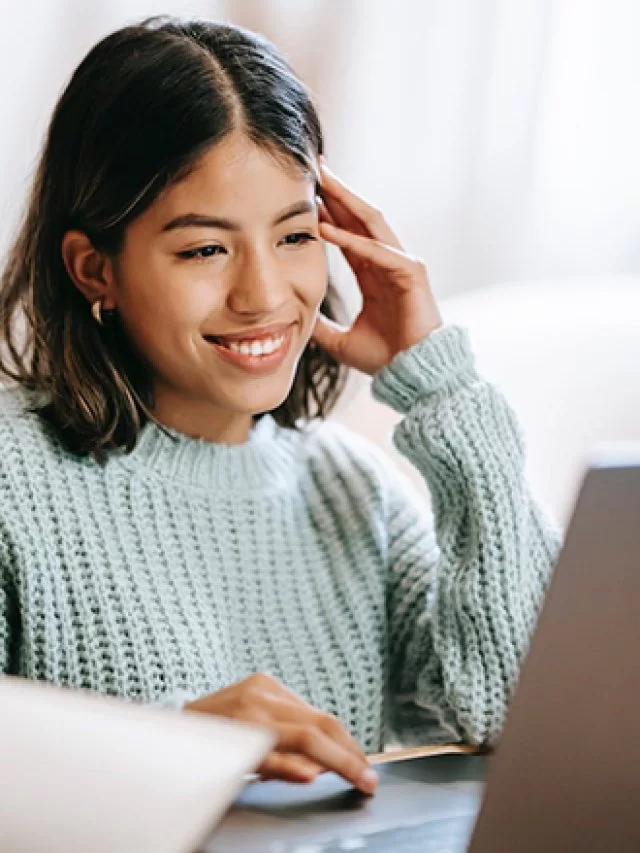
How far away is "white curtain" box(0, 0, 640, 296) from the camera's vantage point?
1959mm

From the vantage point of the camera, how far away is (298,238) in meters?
1.24

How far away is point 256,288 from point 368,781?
1.44 ft

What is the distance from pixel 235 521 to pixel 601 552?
733mm

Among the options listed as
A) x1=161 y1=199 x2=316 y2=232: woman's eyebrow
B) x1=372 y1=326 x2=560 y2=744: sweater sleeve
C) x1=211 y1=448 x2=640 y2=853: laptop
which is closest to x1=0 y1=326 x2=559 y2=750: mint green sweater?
x1=372 y1=326 x2=560 y2=744: sweater sleeve

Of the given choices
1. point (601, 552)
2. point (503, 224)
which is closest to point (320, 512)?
point (601, 552)

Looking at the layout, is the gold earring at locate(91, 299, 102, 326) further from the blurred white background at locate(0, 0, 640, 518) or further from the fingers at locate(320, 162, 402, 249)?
the blurred white background at locate(0, 0, 640, 518)

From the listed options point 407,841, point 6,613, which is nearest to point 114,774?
point 407,841

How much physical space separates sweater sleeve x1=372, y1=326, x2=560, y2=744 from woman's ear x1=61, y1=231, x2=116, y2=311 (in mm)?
290

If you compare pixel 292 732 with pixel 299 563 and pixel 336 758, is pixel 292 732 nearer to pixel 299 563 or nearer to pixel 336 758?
pixel 336 758

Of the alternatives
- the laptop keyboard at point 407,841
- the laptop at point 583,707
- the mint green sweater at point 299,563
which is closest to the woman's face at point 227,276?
the mint green sweater at point 299,563

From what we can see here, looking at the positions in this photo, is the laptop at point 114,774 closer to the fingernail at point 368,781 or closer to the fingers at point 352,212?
the fingernail at point 368,781

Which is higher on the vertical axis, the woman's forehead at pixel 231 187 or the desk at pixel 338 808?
the woman's forehead at pixel 231 187

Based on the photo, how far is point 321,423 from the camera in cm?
148

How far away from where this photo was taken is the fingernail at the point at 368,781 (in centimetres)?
97
